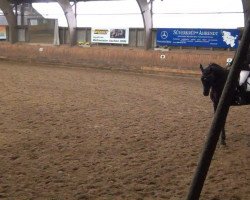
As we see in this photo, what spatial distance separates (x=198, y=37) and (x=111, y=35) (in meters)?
5.81

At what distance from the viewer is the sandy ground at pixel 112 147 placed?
4648 mm

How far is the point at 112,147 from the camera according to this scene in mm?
6484

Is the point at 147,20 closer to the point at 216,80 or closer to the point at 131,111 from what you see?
the point at 131,111

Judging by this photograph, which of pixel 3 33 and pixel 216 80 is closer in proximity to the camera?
pixel 216 80

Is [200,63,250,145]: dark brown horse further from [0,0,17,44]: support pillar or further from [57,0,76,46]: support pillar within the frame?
[0,0,17,44]: support pillar

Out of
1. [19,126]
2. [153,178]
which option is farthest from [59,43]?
[153,178]

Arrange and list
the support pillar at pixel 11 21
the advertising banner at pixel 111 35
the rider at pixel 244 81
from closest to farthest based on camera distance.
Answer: the rider at pixel 244 81
the advertising banner at pixel 111 35
the support pillar at pixel 11 21

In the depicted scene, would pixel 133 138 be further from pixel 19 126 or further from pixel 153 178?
pixel 19 126

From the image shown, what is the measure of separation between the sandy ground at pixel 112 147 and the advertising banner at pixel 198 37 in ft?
23.4

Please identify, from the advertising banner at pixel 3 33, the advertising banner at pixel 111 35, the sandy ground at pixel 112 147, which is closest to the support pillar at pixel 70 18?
the advertising banner at pixel 111 35

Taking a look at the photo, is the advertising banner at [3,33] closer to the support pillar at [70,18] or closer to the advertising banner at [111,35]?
the support pillar at [70,18]

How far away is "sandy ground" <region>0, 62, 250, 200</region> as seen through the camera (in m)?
4.65

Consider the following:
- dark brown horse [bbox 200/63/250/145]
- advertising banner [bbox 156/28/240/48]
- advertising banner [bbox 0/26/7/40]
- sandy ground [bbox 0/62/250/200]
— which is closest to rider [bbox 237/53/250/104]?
dark brown horse [bbox 200/63/250/145]

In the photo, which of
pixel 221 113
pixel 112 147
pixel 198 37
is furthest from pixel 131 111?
pixel 198 37
